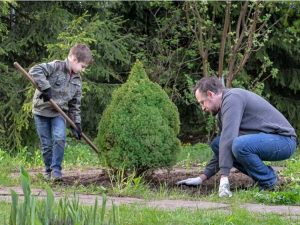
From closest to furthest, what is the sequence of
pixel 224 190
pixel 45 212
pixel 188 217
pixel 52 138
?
pixel 45 212, pixel 188 217, pixel 224 190, pixel 52 138

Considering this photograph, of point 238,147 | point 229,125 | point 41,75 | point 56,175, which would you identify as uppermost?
point 41,75

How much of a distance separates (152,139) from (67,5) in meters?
7.45

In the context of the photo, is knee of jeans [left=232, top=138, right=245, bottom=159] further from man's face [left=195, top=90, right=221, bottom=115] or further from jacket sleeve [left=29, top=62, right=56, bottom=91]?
jacket sleeve [left=29, top=62, right=56, bottom=91]

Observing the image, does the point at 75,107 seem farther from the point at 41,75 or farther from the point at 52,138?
the point at 41,75

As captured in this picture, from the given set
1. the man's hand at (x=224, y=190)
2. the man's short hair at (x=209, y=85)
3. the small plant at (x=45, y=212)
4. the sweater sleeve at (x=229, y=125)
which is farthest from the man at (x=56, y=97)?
the small plant at (x=45, y=212)

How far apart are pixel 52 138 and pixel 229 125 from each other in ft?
6.20

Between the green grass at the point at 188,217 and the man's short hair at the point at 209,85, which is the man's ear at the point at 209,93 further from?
the green grass at the point at 188,217

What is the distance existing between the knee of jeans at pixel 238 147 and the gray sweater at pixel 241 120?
1.8 inches

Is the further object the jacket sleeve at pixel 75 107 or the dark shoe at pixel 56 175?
the jacket sleeve at pixel 75 107

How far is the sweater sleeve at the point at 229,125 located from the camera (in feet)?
18.7

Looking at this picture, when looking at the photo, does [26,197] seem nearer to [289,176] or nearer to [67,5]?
[289,176]

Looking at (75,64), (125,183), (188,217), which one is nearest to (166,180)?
(125,183)

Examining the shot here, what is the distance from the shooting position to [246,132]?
598 cm

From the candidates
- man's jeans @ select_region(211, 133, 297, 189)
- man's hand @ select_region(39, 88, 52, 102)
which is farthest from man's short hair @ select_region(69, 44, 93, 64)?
man's jeans @ select_region(211, 133, 297, 189)
